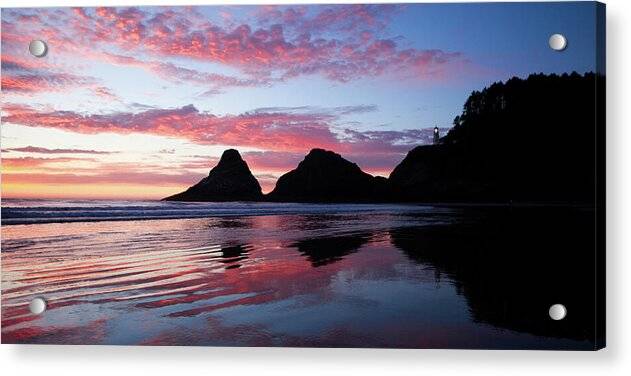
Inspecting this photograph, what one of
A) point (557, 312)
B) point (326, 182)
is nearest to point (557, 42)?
point (557, 312)

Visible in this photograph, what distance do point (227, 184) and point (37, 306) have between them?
76.0 inches

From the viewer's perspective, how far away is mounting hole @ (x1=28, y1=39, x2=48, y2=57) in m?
4.38

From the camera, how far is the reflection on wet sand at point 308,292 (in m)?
3.75

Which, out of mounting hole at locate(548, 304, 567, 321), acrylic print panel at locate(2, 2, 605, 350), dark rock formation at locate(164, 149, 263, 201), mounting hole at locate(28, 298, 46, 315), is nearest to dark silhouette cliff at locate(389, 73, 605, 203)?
acrylic print panel at locate(2, 2, 605, 350)

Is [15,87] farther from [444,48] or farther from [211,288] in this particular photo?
[444,48]

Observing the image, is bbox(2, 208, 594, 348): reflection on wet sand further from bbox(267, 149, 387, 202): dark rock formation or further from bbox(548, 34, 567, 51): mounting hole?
bbox(548, 34, 567, 51): mounting hole

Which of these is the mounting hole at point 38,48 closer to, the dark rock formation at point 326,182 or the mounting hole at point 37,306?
the mounting hole at point 37,306

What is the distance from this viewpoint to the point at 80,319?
13.0ft

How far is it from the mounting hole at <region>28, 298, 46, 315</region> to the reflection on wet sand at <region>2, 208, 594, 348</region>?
0.06 m

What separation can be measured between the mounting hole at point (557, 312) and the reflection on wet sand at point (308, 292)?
0.06 metres

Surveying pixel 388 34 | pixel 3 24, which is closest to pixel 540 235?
pixel 388 34

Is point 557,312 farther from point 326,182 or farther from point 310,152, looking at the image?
point 310,152

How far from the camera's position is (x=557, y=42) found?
13.7 feet

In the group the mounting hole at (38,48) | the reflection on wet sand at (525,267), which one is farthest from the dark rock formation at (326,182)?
the mounting hole at (38,48)
